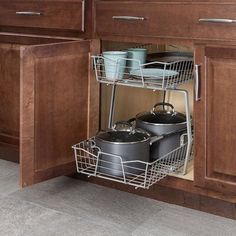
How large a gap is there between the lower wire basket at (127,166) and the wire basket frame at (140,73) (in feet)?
0.91

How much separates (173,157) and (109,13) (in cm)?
67

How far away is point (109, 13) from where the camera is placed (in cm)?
196

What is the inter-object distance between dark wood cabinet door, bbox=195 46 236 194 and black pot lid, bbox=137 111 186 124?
0.28 meters

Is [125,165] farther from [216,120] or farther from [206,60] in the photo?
[206,60]

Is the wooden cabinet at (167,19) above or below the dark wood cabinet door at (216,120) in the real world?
above

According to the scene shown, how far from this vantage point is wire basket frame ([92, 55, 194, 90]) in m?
1.88

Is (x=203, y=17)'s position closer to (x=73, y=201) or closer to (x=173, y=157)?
(x=173, y=157)

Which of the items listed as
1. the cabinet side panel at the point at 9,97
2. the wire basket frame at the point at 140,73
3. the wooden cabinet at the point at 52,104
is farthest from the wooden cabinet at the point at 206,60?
the cabinet side panel at the point at 9,97

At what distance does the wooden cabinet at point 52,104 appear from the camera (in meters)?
1.76

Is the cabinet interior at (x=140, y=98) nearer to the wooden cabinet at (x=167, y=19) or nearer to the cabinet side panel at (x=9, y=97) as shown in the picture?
the wooden cabinet at (x=167, y=19)

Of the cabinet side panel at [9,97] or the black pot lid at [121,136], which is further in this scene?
the cabinet side panel at [9,97]

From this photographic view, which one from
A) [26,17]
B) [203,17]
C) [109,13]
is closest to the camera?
[203,17]

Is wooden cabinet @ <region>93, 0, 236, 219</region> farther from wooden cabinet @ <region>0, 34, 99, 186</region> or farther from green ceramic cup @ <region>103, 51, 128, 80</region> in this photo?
wooden cabinet @ <region>0, 34, 99, 186</region>

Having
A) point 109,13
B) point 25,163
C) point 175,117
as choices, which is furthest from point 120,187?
point 109,13
